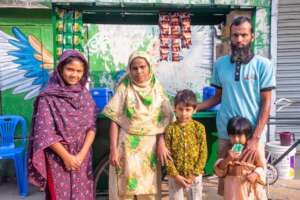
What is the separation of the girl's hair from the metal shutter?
10.4ft

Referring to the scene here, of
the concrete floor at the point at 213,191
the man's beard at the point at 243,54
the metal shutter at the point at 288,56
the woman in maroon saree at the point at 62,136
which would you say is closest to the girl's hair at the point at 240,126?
the man's beard at the point at 243,54

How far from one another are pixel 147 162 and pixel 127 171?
0.55 ft

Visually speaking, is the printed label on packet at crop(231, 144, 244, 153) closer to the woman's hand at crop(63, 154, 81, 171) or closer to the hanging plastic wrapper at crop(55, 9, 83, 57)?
the woman's hand at crop(63, 154, 81, 171)

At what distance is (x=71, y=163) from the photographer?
7.89ft

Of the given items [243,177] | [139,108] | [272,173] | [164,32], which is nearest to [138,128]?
[139,108]

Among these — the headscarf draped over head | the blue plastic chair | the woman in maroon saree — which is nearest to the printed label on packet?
the headscarf draped over head

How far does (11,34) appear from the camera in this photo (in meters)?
4.84

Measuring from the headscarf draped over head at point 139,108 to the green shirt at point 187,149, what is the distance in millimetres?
132

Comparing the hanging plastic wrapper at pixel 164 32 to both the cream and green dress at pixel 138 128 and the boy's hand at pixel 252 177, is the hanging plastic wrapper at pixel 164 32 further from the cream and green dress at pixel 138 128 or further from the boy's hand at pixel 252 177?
the boy's hand at pixel 252 177

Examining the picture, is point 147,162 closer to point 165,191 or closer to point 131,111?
point 131,111

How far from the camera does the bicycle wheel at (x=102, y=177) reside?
339 centimetres

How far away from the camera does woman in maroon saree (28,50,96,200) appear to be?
7.79 ft

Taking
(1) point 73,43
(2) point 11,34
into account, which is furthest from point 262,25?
(2) point 11,34

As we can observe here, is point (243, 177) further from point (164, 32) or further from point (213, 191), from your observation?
point (164, 32)
